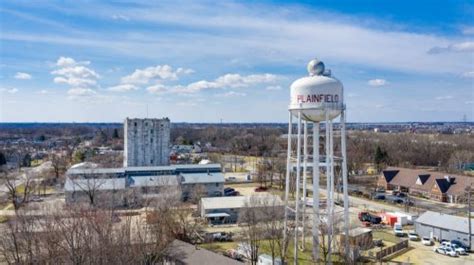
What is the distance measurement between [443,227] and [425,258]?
5.31 metres

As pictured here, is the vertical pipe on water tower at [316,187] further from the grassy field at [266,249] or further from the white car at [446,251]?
the white car at [446,251]

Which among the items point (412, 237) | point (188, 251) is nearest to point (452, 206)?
point (412, 237)

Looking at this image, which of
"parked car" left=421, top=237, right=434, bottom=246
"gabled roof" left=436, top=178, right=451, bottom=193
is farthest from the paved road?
"parked car" left=421, top=237, right=434, bottom=246

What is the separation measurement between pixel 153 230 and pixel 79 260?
8957 millimetres

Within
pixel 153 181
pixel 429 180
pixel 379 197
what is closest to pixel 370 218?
pixel 379 197

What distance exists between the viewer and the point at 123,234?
2095 centimetres

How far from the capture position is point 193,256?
2452cm

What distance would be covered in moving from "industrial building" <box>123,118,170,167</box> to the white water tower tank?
144ft

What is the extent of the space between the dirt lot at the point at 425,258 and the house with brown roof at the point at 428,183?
20720mm

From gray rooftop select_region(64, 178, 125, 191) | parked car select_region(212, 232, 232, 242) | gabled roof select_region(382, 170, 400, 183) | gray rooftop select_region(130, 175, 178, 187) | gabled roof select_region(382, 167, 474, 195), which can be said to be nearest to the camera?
parked car select_region(212, 232, 232, 242)

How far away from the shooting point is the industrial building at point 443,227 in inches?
1244

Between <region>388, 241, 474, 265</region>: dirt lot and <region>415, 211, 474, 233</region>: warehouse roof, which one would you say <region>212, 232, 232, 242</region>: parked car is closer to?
<region>388, 241, 474, 265</region>: dirt lot

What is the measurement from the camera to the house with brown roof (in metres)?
48.9

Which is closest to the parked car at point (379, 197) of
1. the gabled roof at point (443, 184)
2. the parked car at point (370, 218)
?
the gabled roof at point (443, 184)
